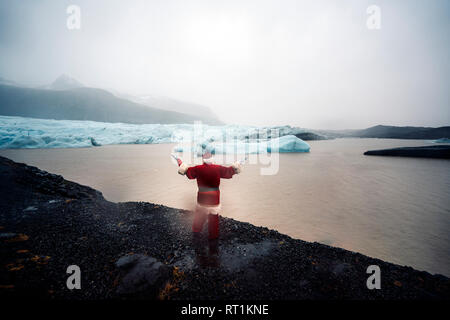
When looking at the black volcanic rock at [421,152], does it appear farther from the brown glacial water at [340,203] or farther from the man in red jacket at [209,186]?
the man in red jacket at [209,186]

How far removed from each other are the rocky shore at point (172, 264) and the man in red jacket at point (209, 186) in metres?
0.22

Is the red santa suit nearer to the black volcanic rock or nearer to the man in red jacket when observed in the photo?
the man in red jacket

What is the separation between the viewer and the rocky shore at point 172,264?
4.84 ft

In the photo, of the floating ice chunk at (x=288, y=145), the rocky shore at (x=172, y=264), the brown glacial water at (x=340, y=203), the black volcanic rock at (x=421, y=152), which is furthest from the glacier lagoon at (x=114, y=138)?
the rocky shore at (x=172, y=264)

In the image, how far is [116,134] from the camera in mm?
23703

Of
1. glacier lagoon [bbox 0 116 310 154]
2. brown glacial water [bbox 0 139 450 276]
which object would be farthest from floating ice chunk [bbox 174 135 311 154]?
brown glacial water [bbox 0 139 450 276]

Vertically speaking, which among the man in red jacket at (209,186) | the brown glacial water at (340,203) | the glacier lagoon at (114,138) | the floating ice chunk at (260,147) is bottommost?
the brown glacial water at (340,203)

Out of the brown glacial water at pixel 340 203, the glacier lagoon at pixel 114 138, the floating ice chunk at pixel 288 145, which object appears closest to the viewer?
the brown glacial water at pixel 340 203

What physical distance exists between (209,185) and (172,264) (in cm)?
Result: 90

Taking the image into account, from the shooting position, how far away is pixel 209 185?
2.22 metres

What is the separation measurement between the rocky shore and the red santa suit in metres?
0.26

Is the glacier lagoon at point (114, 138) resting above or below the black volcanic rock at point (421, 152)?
above

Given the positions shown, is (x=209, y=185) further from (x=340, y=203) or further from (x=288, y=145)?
(x=288, y=145)
